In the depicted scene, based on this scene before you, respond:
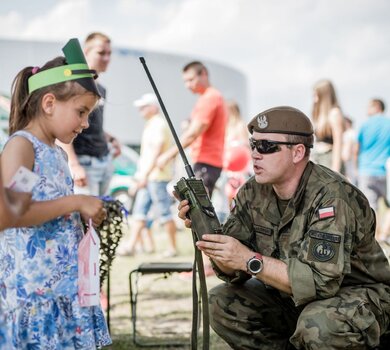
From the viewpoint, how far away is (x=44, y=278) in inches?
92.4

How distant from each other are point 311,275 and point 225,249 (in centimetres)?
36

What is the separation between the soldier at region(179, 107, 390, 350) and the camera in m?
2.70

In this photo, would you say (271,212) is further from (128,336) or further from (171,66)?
(171,66)

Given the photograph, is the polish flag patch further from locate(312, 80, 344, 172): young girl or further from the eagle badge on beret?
locate(312, 80, 344, 172): young girl

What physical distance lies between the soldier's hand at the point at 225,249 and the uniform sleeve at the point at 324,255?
19cm

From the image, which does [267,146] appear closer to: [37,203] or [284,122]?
[284,122]

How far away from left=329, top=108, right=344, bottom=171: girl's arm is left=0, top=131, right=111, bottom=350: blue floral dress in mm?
3866

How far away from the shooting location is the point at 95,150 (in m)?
4.54

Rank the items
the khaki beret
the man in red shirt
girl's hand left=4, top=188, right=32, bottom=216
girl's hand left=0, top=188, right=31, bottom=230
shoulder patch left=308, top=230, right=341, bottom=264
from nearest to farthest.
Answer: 1. girl's hand left=0, top=188, right=31, bottom=230
2. girl's hand left=4, top=188, right=32, bottom=216
3. shoulder patch left=308, top=230, right=341, bottom=264
4. the khaki beret
5. the man in red shirt

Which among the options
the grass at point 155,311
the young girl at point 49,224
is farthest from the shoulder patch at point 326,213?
the grass at point 155,311

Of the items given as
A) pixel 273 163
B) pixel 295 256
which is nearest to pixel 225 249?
pixel 295 256

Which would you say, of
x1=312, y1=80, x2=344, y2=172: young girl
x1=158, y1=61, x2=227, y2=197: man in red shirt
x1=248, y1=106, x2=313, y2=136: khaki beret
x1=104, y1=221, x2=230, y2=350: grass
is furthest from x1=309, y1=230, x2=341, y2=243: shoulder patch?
x1=312, y1=80, x2=344, y2=172: young girl

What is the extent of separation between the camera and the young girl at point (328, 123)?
5.91m

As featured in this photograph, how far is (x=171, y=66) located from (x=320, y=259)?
785 inches
